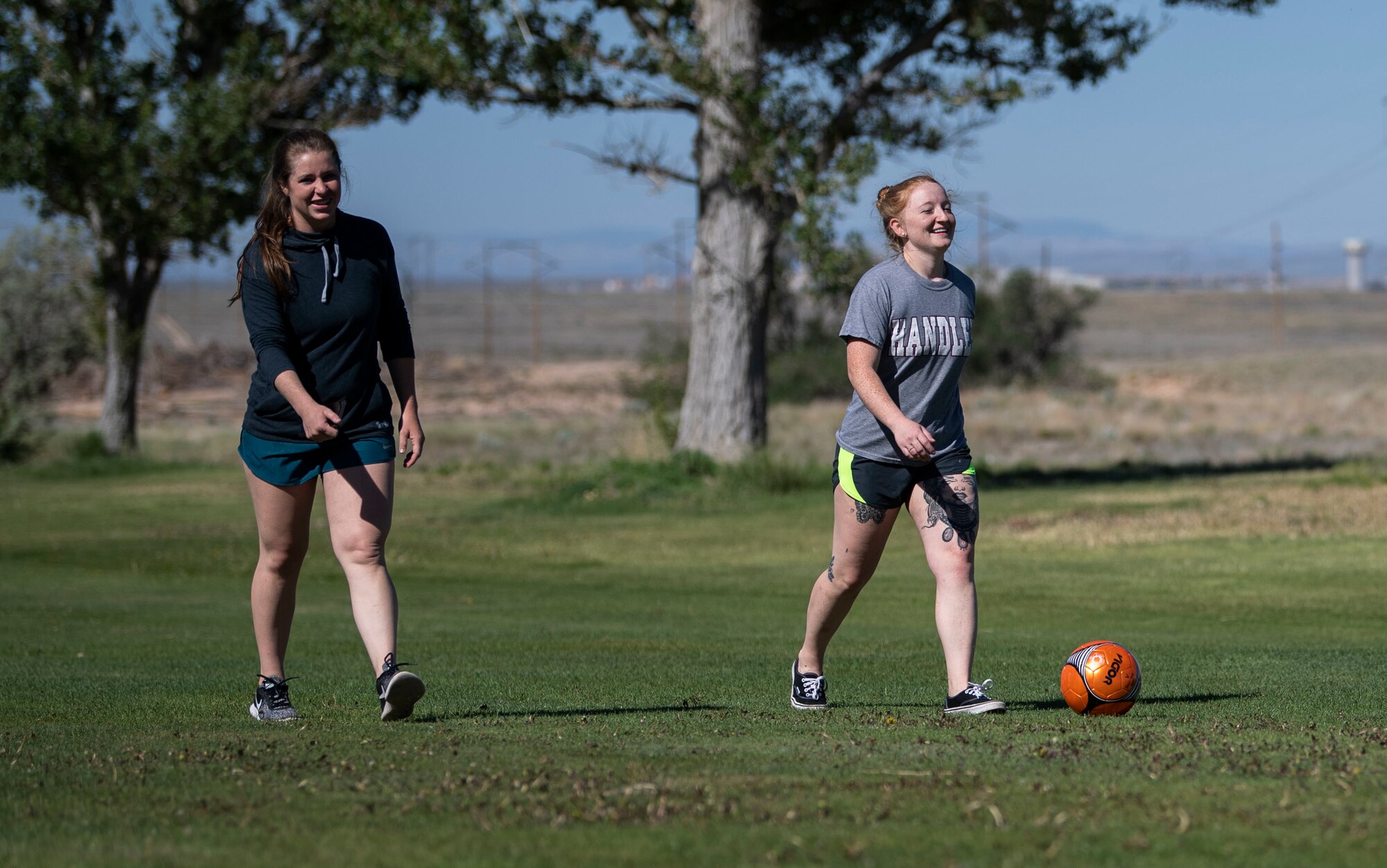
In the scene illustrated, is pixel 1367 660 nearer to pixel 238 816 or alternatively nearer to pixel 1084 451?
pixel 238 816

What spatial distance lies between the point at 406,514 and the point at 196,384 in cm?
3891

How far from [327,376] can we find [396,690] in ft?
3.95

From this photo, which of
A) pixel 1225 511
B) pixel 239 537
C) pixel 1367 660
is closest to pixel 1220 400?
pixel 1225 511

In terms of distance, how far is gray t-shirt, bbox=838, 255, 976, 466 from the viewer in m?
6.41

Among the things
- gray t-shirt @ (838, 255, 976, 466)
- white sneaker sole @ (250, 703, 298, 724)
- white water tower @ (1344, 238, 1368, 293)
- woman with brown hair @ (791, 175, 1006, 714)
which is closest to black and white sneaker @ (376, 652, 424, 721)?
white sneaker sole @ (250, 703, 298, 724)

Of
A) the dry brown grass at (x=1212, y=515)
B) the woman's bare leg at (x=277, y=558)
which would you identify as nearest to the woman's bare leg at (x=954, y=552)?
the woman's bare leg at (x=277, y=558)

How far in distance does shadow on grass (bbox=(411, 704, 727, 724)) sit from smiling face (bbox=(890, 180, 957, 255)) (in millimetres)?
2106

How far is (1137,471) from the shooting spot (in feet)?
81.3

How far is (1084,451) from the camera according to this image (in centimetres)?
3158

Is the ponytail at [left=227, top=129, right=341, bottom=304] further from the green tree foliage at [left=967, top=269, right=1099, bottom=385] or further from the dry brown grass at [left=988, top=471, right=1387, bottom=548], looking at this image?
the green tree foliage at [left=967, top=269, right=1099, bottom=385]

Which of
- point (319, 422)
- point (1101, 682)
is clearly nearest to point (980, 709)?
point (1101, 682)

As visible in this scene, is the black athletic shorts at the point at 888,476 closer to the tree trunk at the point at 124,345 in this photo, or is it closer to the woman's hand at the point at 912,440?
the woman's hand at the point at 912,440

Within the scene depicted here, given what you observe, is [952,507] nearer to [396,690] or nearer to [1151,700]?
[1151,700]

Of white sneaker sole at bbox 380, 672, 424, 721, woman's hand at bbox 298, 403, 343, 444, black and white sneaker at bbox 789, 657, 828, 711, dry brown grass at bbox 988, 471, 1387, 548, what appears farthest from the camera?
dry brown grass at bbox 988, 471, 1387, 548
